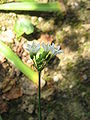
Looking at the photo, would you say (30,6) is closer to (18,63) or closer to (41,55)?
(18,63)

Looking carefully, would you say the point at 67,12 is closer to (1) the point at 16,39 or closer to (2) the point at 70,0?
(2) the point at 70,0

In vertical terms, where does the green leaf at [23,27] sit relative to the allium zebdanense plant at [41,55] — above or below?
above

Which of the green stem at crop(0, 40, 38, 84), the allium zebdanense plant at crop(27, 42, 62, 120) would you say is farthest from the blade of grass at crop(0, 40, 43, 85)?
the allium zebdanense plant at crop(27, 42, 62, 120)

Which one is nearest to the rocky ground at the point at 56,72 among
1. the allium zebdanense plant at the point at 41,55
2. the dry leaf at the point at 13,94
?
the dry leaf at the point at 13,94

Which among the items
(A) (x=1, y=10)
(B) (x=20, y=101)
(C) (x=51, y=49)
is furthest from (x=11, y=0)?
(C) (x=51, y=49)

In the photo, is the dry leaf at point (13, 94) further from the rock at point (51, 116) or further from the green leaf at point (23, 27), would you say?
the green leaf at point (23, 27)

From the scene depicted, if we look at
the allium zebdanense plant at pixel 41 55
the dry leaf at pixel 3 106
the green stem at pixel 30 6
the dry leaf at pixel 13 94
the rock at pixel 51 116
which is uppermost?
the green stem at pixel 30 6

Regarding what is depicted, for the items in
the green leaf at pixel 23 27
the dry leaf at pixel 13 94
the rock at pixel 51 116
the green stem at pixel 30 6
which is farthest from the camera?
the green stem at pixel 30 6

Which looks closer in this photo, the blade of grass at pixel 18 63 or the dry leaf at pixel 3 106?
the dry leaf at pixel 3 106
